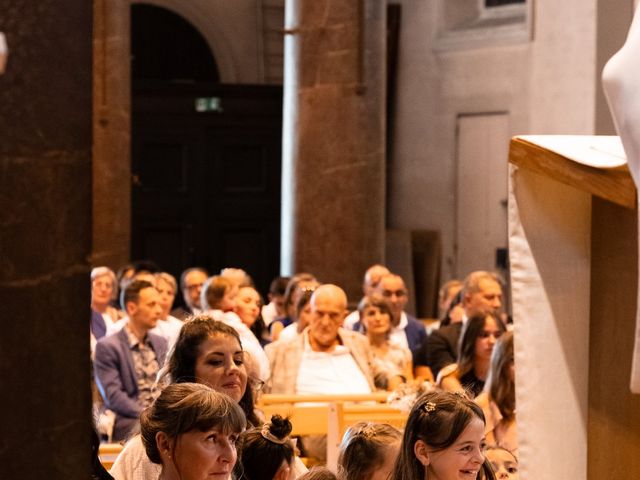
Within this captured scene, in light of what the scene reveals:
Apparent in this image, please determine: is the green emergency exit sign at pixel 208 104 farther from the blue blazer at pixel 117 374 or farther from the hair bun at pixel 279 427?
the hair bun at pixel 279 427

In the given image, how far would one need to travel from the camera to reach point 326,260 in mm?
11961

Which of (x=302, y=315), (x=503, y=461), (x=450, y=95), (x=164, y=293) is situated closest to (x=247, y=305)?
(x=302, y=315)

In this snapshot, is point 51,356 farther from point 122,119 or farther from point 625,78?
point 122,119

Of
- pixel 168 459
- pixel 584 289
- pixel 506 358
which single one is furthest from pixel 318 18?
pixel 584 289

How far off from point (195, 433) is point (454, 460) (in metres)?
0.70

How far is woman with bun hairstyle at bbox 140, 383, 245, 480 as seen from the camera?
343 centimetres

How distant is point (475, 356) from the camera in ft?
23.3

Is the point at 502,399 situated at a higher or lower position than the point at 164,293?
lower

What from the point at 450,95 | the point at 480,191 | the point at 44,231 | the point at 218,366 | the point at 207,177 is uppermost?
the point at 450,95

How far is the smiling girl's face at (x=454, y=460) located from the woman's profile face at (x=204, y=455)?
1.77ft

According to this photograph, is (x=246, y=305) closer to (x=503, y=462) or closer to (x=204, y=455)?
(x=503, y=462)

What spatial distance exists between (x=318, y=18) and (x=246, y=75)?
206 inches

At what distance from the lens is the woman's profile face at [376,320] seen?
28.8 feet

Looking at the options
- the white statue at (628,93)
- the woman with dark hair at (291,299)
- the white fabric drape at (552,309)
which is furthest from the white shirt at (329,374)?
the white statue at (628,93)
